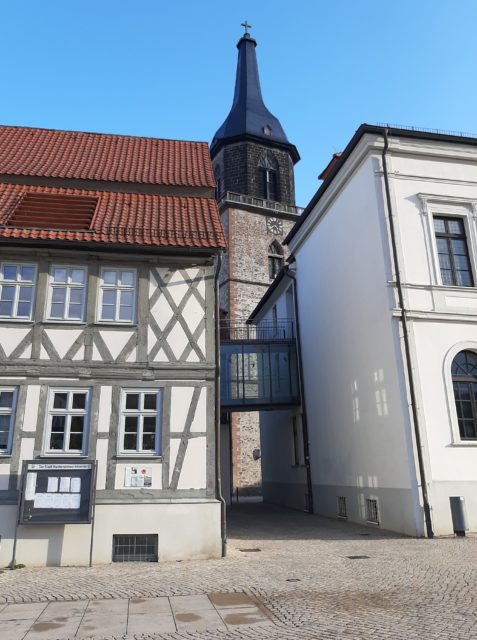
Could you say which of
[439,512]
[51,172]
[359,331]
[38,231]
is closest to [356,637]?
[439,512]

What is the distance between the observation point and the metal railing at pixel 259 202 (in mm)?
37312

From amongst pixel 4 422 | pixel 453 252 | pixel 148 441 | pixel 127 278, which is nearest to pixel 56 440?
pixel 4 422

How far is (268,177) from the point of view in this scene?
39.5 meters

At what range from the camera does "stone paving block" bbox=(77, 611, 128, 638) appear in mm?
5570

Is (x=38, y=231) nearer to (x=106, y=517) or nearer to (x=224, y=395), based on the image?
(x=106, y=517)

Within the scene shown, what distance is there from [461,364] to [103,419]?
866 cm

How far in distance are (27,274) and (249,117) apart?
33.2 meters

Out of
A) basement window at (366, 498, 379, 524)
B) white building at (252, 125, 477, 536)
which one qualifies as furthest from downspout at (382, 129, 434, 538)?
basement window at (366, 498, 379, 524)

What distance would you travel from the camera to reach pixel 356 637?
5172 millimetres

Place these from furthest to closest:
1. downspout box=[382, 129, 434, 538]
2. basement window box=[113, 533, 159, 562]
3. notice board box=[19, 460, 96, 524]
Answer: downspout box=[382, 129, 434, 538], basement window box=[113, 533, 159, 562], notice board box=[19, 460, 96, 524]

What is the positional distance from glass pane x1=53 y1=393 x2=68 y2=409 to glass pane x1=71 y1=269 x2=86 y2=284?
7.80 ft

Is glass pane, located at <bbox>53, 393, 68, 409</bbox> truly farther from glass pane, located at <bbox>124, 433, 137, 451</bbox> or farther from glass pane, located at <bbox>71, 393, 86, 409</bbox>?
glass pane, located at <bbox>124, 433, 137, 451</bbox>

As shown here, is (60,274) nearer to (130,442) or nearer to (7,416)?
(7,416)

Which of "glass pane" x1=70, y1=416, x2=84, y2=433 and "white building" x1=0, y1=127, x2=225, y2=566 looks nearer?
"white building" x1=0, y1=127, x2=225, y2=566
